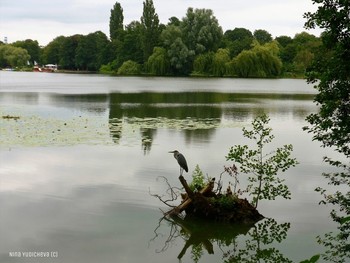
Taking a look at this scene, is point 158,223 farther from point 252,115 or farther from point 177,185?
point 252,115

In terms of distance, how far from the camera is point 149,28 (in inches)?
4048

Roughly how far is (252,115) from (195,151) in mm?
13954

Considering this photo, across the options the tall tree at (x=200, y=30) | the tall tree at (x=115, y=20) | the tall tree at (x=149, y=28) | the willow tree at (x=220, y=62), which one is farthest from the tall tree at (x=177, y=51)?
the tall tree at (x=115, y=20)

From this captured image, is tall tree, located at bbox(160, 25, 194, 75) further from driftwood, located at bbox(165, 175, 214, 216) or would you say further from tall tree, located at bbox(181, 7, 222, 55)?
driftwood, located at bbox(165, 175, 214, 216)

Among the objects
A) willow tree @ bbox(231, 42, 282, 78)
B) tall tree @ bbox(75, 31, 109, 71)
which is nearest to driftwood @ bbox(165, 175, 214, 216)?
willow tree @ bbox(231, 42, 282, 78)

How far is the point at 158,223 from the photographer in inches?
445

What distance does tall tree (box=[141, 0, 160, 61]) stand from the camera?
101 meters

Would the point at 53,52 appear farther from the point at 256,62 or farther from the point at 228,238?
the point at 228,238

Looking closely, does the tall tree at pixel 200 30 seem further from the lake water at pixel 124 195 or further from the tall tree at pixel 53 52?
the tall tree at pixel 53 52

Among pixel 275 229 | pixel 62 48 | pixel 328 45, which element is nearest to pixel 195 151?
pixel 275 229

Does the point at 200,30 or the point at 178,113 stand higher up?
the point at 200,30

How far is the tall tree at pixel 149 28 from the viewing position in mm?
101375

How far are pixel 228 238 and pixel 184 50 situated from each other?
7597 centimetres

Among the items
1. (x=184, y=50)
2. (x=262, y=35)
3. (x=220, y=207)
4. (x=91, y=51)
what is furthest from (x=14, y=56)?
(x=220, y=207)
